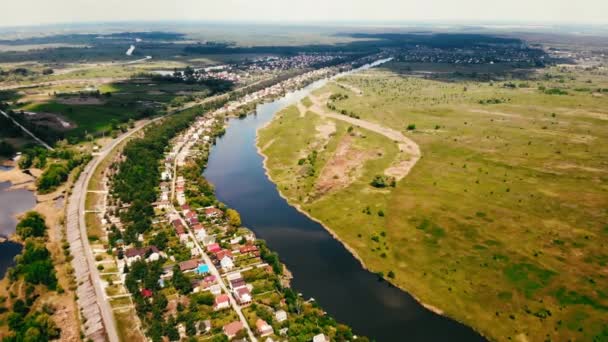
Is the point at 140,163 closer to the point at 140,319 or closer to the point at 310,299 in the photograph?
the point at 140,319

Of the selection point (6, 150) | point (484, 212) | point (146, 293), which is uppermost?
point (6, 150)

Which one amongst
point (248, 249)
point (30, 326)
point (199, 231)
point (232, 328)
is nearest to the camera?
point (30, 326)

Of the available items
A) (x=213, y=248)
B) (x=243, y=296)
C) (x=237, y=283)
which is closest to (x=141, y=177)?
(x=213, y=248)

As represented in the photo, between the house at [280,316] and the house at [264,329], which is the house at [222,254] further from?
the house at [264,329]

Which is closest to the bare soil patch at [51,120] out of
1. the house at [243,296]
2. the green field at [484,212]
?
the green field at [484,212]

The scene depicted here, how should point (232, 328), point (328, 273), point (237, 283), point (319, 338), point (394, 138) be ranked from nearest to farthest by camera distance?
point (319, 338)
point (232, 328)
point (237, 283)
point (328, 273)
point (394, 138)

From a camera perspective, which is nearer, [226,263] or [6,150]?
[226,263]

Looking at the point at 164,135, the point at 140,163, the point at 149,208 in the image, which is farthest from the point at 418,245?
the point at 164,135

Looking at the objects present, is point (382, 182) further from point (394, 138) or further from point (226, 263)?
point (226, 263)
